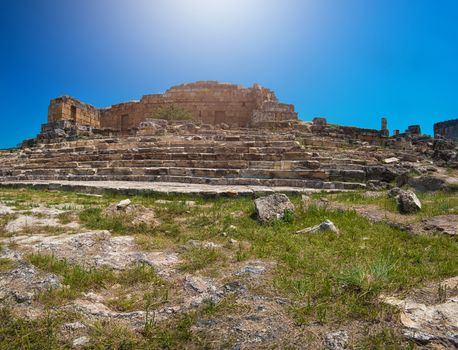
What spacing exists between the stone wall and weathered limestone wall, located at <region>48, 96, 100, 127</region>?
29534 mm

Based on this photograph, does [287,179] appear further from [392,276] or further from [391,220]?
[392,276]

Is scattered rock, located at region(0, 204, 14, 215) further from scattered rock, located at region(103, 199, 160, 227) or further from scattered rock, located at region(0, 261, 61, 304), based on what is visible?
scattered rock, located at region(0, 261, 61, 304)

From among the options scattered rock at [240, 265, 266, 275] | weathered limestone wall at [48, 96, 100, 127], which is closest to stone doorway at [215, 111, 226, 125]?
weathered limestone wall at [48, 96, 100, 127]

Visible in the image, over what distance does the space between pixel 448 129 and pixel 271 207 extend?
3039cm

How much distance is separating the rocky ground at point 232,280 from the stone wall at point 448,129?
28.0 m

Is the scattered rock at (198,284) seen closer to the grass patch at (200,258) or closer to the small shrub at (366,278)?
the grass patch at (200,258)

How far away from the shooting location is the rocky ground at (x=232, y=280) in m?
1.95

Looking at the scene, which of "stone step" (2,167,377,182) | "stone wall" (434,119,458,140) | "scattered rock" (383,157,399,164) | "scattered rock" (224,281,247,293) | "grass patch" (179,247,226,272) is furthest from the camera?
"stone wall" (434,119,458,140)

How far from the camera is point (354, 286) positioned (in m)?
2.45

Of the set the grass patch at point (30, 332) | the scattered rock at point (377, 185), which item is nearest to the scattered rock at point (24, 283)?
the grass patch at point (30, 332)

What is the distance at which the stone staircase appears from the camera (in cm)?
848

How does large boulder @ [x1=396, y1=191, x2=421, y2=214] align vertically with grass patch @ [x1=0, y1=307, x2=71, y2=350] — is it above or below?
above

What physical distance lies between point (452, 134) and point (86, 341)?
3305 centimetres

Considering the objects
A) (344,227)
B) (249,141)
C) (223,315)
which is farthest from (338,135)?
(223,315)
